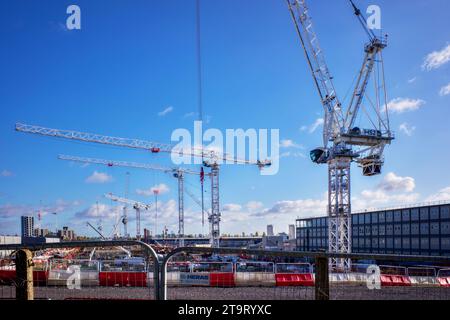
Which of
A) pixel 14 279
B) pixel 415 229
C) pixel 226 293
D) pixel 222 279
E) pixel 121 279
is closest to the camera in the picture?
pixel 14 279

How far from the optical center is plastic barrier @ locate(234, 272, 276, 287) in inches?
922

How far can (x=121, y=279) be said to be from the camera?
2158 centimetres

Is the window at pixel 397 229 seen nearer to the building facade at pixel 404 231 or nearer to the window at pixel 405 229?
the building facade at pixel 404 231

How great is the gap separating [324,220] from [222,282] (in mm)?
75582

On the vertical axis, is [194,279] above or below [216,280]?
above

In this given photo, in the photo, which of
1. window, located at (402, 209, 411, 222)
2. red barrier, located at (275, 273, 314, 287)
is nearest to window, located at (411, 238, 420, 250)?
window, located at (402, 209, 411, 222)

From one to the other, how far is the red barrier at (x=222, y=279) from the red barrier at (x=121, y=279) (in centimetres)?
489

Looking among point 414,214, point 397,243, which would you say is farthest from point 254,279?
point 397,243

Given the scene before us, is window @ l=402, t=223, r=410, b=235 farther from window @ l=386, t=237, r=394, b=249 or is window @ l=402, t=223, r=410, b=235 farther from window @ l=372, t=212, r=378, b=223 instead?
window @ l=372, t=212, r=378, b=223

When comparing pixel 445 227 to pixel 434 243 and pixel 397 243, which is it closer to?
pixel 434 243

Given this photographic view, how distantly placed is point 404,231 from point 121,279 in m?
62.0
